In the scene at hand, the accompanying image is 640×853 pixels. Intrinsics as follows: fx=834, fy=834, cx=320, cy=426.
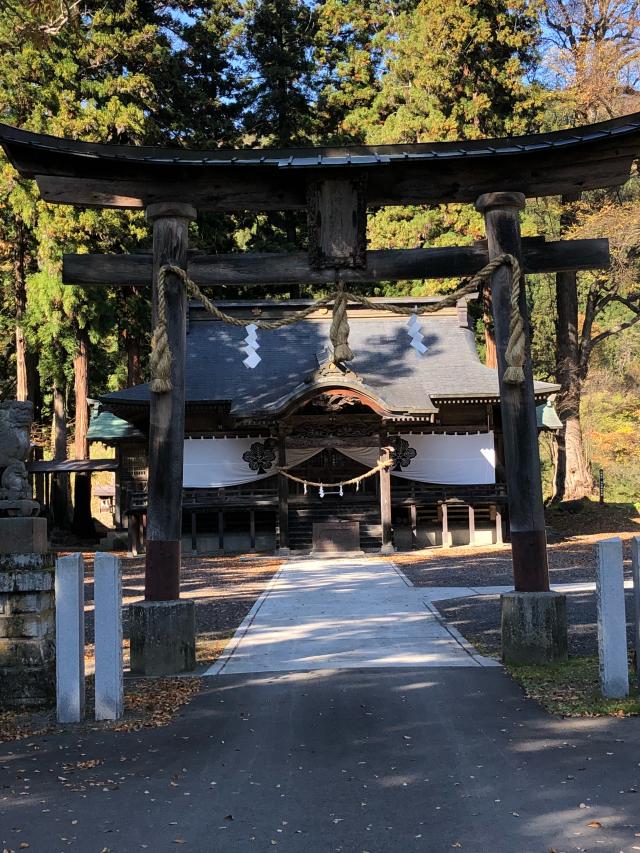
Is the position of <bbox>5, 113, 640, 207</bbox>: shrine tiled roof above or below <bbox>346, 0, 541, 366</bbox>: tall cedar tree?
below

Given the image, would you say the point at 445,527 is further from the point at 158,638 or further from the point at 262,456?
the point at 158,638

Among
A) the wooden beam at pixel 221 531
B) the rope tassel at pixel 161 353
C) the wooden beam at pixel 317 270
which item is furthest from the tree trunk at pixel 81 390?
the rope tassel at pixel 161 353

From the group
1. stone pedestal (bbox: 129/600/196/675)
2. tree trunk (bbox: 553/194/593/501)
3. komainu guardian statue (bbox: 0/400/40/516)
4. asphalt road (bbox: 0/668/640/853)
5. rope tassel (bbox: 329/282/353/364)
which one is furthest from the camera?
tree trunk (bbox: 553/194/593/501)

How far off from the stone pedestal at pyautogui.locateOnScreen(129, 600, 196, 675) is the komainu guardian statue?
1.34 metres

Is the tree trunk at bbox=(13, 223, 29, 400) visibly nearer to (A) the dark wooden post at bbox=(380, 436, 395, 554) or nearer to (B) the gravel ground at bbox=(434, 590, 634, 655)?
(A) the dark wooden post at bbox=(380, 436, 395, 554)

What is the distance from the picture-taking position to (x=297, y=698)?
6090 mm

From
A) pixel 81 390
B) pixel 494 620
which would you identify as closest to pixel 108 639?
pixel 494 620

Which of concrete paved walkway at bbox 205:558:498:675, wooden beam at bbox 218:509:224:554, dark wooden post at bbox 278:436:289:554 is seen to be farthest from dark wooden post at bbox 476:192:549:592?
wooden beam at bbox 218:509:224:554

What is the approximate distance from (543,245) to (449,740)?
4.72 metres

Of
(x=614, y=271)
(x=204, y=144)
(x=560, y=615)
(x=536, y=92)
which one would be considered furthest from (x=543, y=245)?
(x=204, y=144)

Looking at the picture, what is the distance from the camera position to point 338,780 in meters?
4.24

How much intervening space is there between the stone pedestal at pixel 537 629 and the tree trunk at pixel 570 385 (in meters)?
18.4

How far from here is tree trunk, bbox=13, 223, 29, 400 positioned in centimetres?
2288

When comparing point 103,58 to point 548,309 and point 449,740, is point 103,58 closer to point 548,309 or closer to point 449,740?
point 548,309
